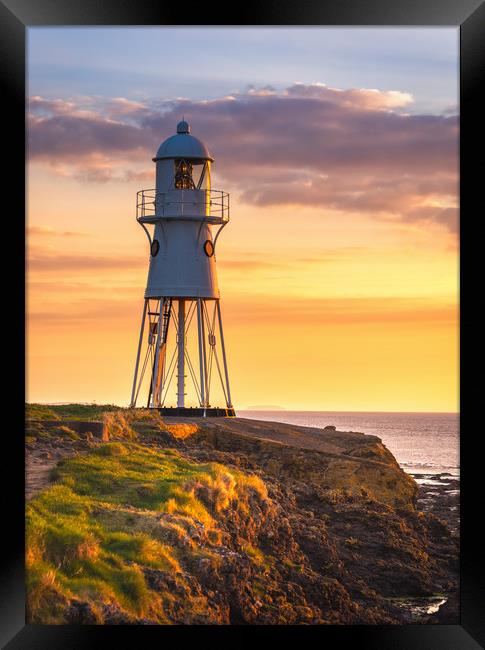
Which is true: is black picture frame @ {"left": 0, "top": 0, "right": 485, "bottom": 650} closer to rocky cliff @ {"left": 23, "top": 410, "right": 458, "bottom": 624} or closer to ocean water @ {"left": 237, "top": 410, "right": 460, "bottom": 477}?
rocky cliff @ {"left": 23, "top": 410, "right": 458, "bottom": 624}

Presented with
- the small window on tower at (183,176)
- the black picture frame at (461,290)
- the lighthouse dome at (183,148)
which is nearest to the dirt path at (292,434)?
the small window on tower at (183,176)

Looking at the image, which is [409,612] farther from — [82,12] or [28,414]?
[82,12]

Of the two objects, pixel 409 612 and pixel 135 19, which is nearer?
pixel 135 19

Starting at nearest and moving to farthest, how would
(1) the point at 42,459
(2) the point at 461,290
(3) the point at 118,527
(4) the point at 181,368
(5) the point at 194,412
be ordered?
(2) the point at 461,290
(3) the point at 118,527
(1) the point at 42,459
(5) the point at 194,412
(4) the point at 181,368

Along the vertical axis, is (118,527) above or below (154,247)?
below

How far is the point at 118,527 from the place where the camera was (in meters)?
20.6

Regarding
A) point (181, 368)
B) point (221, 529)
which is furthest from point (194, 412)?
point (221, 529)

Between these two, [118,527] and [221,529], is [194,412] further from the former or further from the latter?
[118,527]

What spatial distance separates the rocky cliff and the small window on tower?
24.3 feet

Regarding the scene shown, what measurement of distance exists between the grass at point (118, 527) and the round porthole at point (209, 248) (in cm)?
1312

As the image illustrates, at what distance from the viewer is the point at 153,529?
20734 millimetres

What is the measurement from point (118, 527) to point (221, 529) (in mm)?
3845
